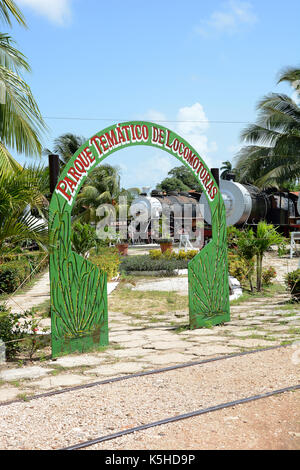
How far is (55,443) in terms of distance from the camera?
4094 mm

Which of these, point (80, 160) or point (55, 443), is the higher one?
point (80, 160)

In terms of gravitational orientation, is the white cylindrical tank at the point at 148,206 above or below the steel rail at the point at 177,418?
above

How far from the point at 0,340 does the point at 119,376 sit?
176 centimetres

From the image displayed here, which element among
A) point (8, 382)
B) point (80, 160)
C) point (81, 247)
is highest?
point (80, 160)

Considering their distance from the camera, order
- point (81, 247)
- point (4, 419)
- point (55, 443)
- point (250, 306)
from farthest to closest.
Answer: point (81, 247), point (250, 306), point (4, 419), point (55, 443)

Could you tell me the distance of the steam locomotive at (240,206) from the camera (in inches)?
944

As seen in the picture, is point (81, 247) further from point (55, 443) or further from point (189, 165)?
point (55, 443)

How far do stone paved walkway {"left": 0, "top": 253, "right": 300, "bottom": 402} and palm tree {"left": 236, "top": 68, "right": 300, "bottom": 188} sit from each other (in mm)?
14519

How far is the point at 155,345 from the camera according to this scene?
749 cm

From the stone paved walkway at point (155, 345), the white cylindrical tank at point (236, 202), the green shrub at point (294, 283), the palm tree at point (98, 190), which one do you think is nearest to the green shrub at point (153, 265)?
the green shrub at point (294, 283)

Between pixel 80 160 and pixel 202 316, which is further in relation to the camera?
pixel 202 316

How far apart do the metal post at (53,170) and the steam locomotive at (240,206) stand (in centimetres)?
1705

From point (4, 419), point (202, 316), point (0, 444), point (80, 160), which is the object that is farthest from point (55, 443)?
point (202, 316)

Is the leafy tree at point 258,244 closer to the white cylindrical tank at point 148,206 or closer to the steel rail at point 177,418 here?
the steel rail at point 177,418
